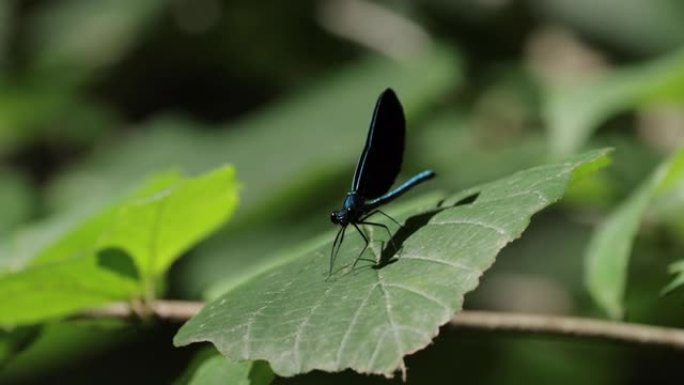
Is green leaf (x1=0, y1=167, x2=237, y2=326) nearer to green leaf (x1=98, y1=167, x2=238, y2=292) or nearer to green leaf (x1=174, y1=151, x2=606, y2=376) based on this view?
green leaf (x1=98, y1=167, x2=238, y2=292)

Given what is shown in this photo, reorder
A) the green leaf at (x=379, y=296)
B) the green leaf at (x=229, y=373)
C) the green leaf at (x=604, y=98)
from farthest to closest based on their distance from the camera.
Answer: the green leaf at (x=604, y=98) < the green leaf at (x=229, y=373) < the green leaf at (x=379, y=296)

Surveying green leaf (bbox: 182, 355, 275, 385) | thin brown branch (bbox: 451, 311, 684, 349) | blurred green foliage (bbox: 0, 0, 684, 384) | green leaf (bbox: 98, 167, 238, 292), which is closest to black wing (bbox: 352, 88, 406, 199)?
green leaf (bbox: 98, 167, 238, 292)

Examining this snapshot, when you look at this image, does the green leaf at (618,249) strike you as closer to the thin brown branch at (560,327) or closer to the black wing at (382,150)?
the thin brown branch at (560,327)

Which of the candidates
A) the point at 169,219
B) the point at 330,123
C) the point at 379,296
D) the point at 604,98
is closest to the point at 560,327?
the point at 379,296

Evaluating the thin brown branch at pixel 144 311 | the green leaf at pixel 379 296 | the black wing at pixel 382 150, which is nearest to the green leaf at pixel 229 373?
the green leaf at pixel 379 296

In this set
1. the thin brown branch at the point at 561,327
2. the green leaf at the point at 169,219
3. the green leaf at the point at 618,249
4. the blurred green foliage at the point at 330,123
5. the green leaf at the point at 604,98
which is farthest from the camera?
the blurred green foliage at the point at 330,123

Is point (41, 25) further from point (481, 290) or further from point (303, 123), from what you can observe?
point (481, 290)

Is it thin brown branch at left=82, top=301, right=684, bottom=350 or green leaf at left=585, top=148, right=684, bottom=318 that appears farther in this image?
green leaf at left=585, top=148, right=684, bottom=318
